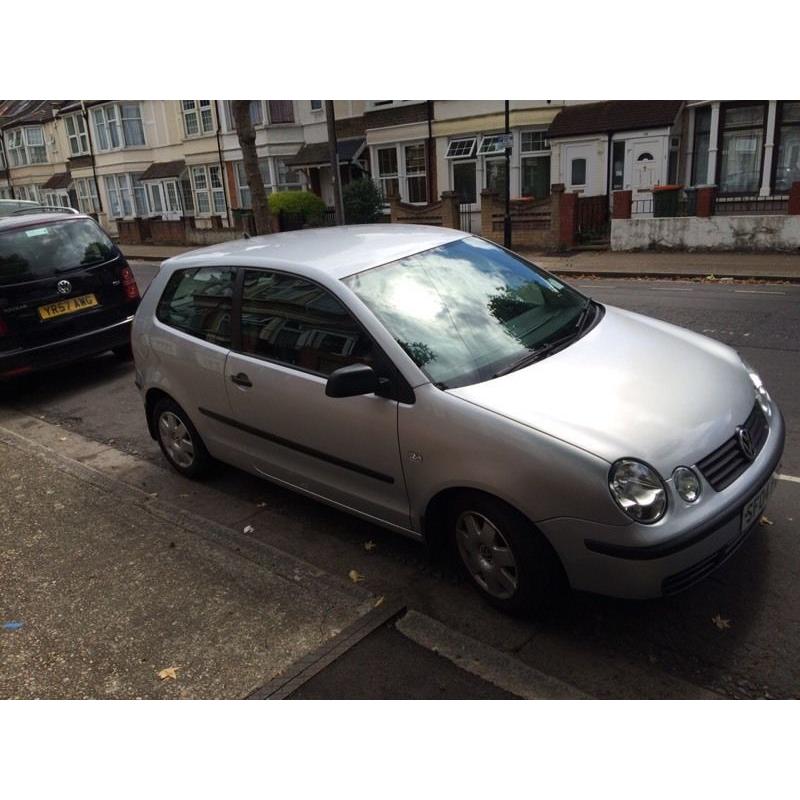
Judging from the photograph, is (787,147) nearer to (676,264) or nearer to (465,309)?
(676,264)

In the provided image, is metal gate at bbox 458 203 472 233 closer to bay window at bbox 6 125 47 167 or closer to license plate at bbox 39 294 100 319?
license plate at bbox 39 294 100 319

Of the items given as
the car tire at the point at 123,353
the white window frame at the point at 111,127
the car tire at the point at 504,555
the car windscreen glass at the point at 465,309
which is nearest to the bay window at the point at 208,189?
the white window frame at the point at 111,127

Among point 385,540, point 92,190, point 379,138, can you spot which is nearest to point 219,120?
point 379,138

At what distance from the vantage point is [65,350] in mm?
7484

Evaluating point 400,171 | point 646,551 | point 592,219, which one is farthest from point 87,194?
point 646,551

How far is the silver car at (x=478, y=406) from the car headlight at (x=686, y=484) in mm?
11

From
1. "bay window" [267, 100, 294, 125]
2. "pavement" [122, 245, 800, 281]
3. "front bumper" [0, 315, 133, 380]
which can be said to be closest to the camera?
"front bumper" [0, 315, 133, 380]

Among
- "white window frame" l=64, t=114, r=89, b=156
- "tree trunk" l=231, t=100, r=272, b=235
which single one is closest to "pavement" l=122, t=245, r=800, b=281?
"tree trunk" l=231, t=100, r=272, b=235

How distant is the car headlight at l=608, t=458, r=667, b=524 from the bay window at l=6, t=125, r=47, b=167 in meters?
51.1

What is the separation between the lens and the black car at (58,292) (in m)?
7.15

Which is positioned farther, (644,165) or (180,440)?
(644,165)

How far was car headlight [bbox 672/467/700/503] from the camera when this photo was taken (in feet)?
9.22

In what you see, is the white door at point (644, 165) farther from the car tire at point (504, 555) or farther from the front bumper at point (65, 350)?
the car tire at point (504, 555)

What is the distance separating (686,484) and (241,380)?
2524 millimetres
